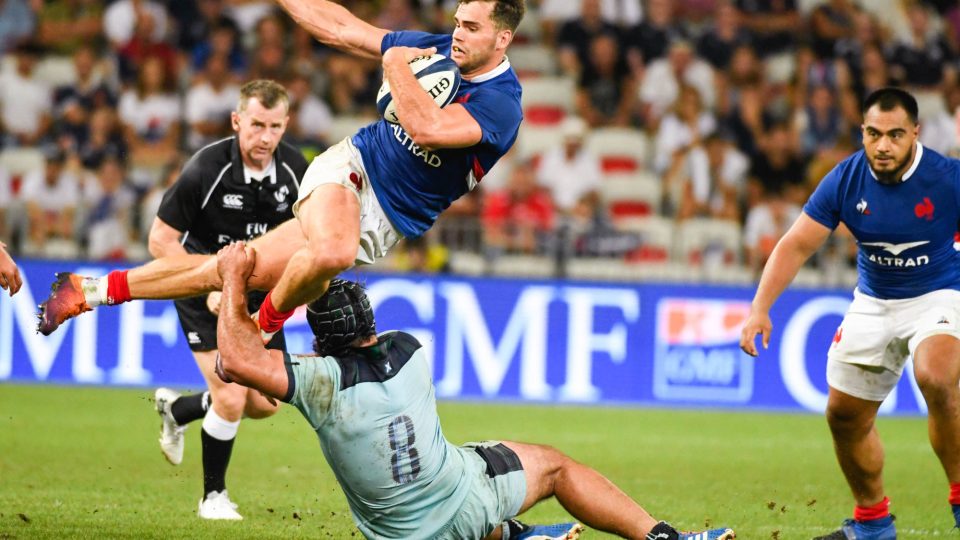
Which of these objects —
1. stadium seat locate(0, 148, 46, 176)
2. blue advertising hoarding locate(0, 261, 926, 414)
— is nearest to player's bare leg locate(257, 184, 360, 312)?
blue advertising hoarding locate(0, 261, 926, 414)

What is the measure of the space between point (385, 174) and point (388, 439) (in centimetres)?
180

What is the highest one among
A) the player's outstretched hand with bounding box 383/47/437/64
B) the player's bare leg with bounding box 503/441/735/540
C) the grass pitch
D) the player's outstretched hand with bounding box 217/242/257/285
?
the player's outstretched hand with bounding box 383/47/437/64

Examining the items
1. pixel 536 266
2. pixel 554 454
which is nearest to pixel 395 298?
pixel 536 266

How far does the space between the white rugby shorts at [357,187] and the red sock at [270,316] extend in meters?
0.48

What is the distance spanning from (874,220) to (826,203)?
29cm

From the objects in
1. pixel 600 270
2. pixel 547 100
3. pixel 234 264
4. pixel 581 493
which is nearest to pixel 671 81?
pixel 547 100

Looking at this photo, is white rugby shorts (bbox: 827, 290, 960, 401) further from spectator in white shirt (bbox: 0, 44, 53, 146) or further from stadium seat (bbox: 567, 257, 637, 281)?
spectator in white shirt (bbox: 0, 44, 53, 146)

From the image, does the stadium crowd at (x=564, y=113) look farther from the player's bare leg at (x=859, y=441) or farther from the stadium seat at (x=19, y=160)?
the player's bare leg at (x=859, y=441)

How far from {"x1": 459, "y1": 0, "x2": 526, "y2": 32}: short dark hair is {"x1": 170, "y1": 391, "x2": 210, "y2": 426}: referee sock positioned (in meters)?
3.40

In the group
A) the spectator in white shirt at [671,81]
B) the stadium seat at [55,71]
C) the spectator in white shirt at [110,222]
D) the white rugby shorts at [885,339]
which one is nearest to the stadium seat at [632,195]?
the spectator in white shirt at [671,81]

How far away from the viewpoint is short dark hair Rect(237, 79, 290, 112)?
8.65m

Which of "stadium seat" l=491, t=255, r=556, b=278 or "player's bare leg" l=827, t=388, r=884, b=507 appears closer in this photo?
"player's bare leg" l=827, t=388, r=884, b=507

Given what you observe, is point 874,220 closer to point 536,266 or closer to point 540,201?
point 536,266

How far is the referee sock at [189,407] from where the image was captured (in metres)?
9.18
